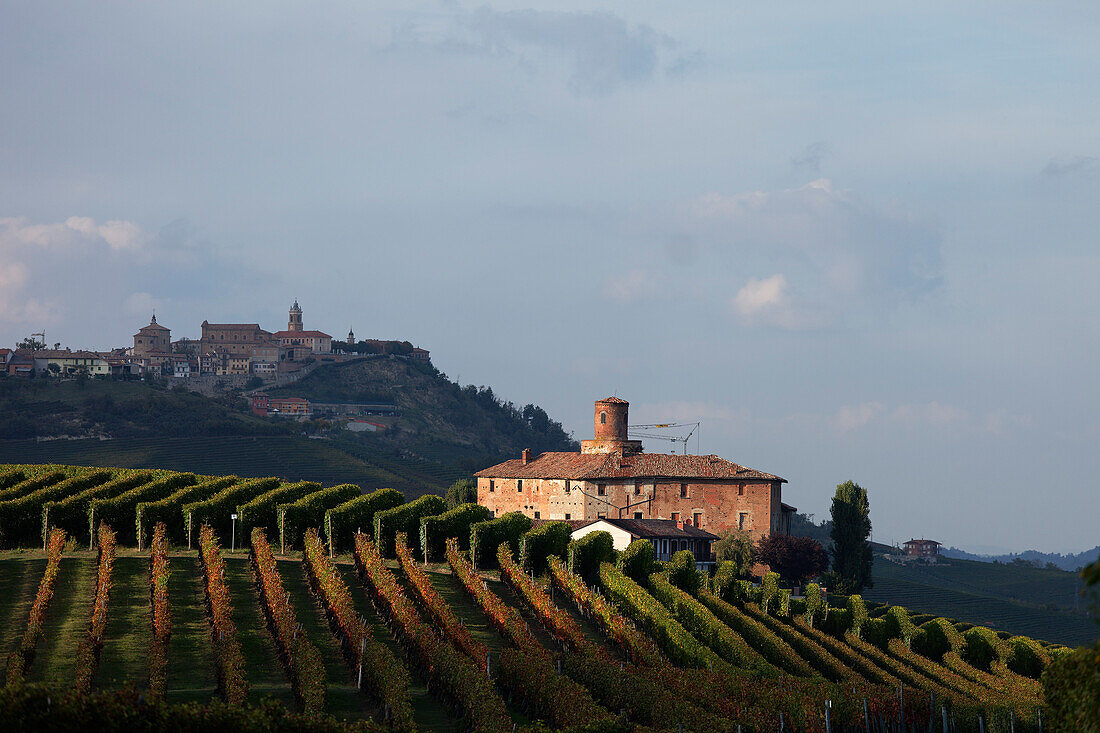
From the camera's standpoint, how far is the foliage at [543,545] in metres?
54.1

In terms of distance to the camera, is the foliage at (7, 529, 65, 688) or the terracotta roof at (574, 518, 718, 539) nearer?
the foliage at (7, 529, 65, 688)

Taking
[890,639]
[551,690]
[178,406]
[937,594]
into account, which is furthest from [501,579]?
[178,406]

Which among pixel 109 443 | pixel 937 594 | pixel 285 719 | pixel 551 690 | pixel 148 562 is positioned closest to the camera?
pixel 285 719

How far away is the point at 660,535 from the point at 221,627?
144 feet

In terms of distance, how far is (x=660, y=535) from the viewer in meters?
74.6

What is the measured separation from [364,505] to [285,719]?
125 feet

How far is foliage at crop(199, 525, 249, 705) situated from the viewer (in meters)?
27.3

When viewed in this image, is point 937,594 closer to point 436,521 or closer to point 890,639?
point 890,639

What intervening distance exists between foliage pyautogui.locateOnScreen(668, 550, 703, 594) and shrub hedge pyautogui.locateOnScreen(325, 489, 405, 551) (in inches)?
534

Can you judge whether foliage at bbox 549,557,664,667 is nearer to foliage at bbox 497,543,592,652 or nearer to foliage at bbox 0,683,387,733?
foliage at bbox 497,543,592,652

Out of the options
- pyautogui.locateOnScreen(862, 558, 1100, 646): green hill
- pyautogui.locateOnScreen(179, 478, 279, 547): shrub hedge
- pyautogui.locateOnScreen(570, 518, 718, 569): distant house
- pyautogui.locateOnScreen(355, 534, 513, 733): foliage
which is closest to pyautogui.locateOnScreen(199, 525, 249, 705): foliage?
pyautogui.locateOnScreen(179, 478, 279, 547): shrub hedge

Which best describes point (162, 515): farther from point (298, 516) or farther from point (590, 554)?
point (590, 554)

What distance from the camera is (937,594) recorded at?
108938 mm

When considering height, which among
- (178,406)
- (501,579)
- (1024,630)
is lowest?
(1024,630)
